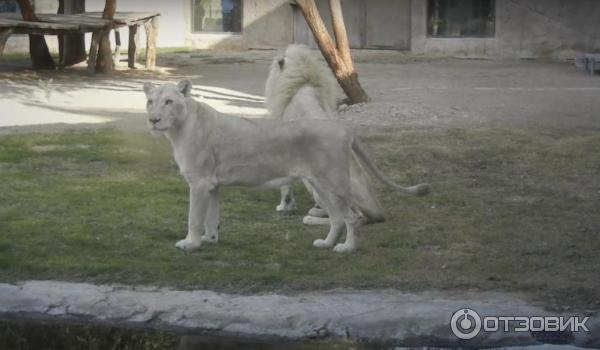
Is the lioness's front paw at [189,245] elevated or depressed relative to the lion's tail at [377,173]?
depressed

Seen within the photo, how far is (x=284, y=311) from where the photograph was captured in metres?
6.21

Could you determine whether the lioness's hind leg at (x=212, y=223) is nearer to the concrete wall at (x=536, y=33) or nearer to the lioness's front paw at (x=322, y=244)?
the lioness's front paw at (x=322, y=244)

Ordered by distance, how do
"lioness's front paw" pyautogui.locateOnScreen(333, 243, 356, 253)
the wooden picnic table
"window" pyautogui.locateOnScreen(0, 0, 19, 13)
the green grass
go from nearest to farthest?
the green grass, "lioness's front paw" pyautogui.locateOnScreen(333, 243, 356, 253), the wooden picnic table, "window" pyautogui.locateOnScreen(0, 0, 19, 13)

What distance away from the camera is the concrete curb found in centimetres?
595

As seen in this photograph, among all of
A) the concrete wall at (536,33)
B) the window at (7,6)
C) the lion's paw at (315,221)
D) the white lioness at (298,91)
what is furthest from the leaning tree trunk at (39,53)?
the lion's paw at (315,221)

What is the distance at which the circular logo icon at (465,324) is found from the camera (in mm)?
5875

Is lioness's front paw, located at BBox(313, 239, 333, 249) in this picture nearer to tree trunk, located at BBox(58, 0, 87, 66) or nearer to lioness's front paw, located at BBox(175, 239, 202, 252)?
lioness's front paw, located at BBox(175, 239, 202, 252)

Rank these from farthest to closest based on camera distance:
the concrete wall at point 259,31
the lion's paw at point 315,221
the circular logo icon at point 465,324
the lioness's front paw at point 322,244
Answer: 1. the concrete wall at point 259,31
2. the lion's paw at point 315,221
3. the lioness's front paw at point 322,244
4. the circular logo icon at point 465,324

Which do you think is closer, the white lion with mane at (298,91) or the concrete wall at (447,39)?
the white lion with mane at (298,91)

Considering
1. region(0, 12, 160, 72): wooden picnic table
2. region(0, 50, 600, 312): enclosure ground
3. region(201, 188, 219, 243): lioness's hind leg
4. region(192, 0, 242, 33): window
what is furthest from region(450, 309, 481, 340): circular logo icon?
region(192, 0, 242, 33): window

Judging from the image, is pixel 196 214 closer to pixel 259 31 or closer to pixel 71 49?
pixel 71 49

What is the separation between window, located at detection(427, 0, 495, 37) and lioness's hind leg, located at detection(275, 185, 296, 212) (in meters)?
18.4

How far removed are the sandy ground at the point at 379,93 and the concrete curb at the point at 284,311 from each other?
703cm

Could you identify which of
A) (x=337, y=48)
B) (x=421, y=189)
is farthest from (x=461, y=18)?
(x=421, y=189)
